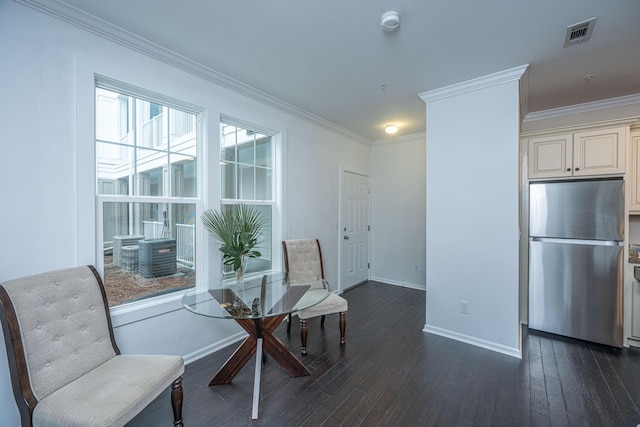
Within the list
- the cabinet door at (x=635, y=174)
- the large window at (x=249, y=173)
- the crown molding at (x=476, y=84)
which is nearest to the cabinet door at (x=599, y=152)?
the cabinet door at (x=635, y=174)

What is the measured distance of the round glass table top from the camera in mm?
1781

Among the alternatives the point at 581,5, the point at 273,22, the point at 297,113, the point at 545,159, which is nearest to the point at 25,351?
the point at 273,22

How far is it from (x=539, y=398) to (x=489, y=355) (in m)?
0.56

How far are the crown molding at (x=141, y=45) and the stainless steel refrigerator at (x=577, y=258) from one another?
3.22 metres

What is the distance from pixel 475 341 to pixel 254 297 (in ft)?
7.33

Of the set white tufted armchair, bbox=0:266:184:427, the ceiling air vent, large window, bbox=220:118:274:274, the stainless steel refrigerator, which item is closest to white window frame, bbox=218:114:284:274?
large window, bbox=220:118:274:274

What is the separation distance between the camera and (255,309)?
5.99 feet

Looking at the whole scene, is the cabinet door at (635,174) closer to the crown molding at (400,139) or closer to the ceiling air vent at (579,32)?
the ceiling air vent at (579,32)

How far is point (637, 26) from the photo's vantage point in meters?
1.81

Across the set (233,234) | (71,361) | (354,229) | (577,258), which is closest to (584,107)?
(577,258)

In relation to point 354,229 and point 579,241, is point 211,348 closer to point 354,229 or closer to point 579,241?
point 354,229

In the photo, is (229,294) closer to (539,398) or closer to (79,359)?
(79,359)

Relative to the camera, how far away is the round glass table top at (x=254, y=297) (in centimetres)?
178

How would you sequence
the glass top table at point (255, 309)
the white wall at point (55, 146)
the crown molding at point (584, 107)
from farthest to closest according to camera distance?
the crown molding at point (584, 107) → the glass top table at point (255, 309) → the white wall at point (55, 146)
